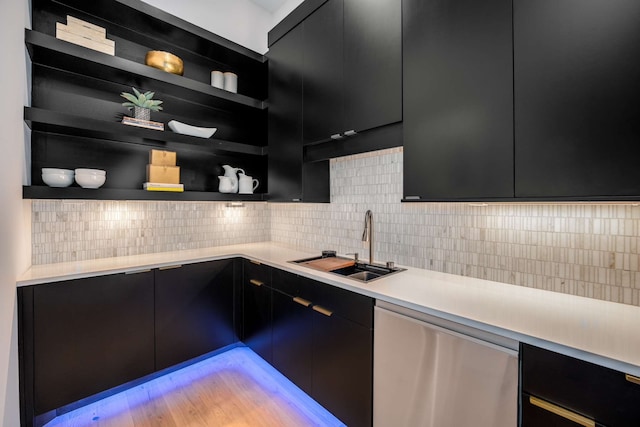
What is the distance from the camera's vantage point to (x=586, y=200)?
1075 millimetres

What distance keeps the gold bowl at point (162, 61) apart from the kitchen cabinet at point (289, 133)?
31.4 inches

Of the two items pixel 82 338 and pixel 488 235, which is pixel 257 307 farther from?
pixel 488 235

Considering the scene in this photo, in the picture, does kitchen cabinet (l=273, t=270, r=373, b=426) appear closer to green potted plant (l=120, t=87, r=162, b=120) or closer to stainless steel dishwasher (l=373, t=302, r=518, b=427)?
stainless steel dishwasher (l=373, t=302, r=518, b=427)

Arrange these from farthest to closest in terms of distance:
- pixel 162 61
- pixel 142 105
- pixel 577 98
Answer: pixel 162 61
pixel 142 105
pixel 577 98

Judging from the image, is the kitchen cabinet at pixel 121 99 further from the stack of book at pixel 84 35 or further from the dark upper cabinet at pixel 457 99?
the dark upper cabinet at pixel 457 99

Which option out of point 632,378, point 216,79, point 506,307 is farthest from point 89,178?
point 632,378

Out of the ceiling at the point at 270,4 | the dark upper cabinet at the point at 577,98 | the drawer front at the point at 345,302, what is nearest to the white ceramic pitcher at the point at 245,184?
the drawer front at the point at 345,302

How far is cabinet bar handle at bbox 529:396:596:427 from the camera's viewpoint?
0.88m

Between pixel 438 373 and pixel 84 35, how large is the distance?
2950mm

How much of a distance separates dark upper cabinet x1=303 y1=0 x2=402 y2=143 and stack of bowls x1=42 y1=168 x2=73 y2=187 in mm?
1654

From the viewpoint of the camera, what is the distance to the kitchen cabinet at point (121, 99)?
197 cm

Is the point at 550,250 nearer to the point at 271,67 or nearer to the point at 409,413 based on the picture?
the point at 409,413

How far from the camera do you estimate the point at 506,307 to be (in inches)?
49.3

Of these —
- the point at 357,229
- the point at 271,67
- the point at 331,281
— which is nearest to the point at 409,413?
the point at 331,281
